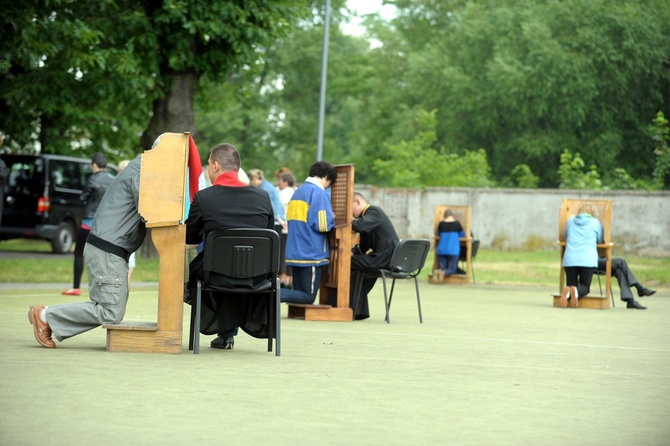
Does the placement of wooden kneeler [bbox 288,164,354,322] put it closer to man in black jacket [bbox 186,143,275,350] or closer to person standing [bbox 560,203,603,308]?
man in black jacket [bbox 186,143,275,350]

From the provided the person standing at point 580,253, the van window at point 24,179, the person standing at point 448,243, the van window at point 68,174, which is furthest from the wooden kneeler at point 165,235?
the van window at point 68,174

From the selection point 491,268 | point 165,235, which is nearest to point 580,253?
point 165,235

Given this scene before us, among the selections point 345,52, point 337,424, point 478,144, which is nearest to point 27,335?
point 337,424

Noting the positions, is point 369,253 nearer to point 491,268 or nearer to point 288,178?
point 288,178

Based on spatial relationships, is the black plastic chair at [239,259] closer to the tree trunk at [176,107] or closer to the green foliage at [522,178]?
the tree trunk at [176,107]

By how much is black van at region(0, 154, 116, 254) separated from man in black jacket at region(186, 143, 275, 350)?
19.7m

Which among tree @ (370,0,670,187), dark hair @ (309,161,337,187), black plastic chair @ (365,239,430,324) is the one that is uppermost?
tree @ (370,0,670,187)

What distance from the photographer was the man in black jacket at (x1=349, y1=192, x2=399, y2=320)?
51.9 feet

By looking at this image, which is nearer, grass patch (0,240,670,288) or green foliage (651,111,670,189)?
grass patch (0,240,670,288)

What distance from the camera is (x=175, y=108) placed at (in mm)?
27406

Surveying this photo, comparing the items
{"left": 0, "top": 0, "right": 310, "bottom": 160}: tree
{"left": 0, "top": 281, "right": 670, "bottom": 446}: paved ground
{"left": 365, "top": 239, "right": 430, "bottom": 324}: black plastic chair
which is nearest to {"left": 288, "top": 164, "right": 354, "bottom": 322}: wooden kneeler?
{"left": 365, "top": 239, "right": 430, "bottom": 324}: black plastic chair

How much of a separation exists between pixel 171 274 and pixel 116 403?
3.08 metres

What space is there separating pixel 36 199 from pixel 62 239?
1.38 metres

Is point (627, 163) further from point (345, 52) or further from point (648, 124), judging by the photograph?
point (345, 52)
